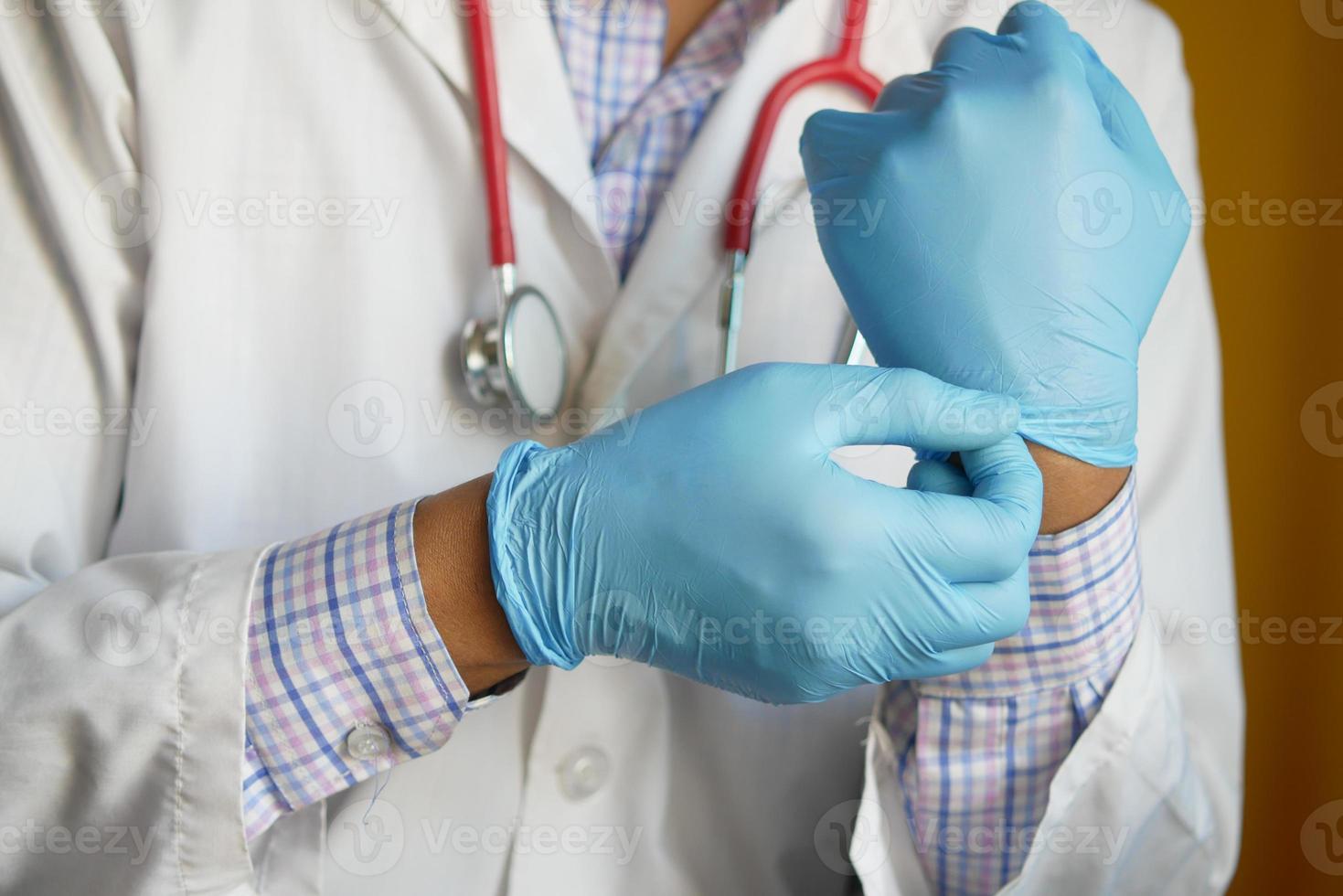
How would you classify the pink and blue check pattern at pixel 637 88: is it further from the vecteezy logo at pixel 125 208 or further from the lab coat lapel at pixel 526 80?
the vecteezy logo at pixel 125 208

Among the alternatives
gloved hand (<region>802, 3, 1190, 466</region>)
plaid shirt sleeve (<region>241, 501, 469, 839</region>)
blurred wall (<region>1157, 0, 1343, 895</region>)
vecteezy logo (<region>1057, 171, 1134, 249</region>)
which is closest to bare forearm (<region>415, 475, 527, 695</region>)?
plaid shirt sleeve (<region>241, 501, 469, 839</region>)

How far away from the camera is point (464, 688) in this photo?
61cm

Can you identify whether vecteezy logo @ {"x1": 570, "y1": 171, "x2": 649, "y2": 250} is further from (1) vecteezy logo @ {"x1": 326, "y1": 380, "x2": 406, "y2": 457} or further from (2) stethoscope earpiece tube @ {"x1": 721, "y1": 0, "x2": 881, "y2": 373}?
(1) vecteezy logo @ {"x1": 326, "y1": 380, "x2": 406, "y2": 457}

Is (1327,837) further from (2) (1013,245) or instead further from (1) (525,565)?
(1) (525,565)

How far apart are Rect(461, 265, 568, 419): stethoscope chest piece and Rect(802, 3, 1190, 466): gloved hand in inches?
9.0

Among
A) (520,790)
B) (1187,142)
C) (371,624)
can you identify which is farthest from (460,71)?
(1187,142)

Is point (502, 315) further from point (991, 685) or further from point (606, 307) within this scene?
point (991, 685)

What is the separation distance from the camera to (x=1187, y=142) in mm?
964

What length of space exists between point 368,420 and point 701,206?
318 mm

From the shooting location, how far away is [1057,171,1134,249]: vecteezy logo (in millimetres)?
640

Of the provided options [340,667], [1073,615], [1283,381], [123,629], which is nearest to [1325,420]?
[1283,381]

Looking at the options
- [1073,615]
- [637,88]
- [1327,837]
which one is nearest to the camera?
[1073,615]

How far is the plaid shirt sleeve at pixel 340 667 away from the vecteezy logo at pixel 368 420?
182mm

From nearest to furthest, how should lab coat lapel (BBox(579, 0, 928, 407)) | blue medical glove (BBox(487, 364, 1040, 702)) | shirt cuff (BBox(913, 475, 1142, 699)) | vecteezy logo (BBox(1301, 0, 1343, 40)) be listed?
blue medical glove (BBox(487, 364, 1040, 702))
shirt cuff (BBox(913, 475, 1142, 699))
lab coat lapel (BBox(579, 0, 928, 407))
vecteezy logo (BBox(1301, 0, 1343, 40))
